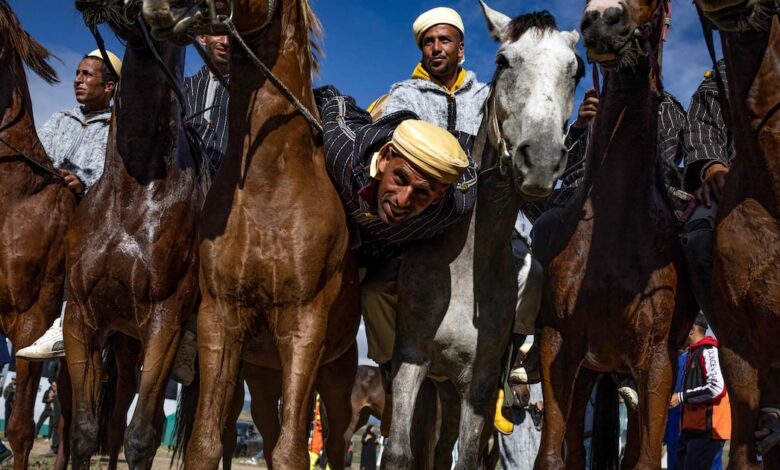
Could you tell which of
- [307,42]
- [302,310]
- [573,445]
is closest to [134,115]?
[307,42]

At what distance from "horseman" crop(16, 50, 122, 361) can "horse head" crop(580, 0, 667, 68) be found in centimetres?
409

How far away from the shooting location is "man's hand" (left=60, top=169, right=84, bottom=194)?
21.5ft

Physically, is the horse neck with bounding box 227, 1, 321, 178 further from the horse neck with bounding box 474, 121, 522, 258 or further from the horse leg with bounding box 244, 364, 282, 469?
the horse leg with bounding box 244, 364, 282, 469

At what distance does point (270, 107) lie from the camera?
4.44 meters

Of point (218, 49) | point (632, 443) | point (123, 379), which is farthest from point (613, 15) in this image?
point (123, 379)

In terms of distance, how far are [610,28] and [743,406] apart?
211 centimetres

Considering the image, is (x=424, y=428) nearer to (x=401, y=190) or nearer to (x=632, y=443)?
(x=632, y=443)

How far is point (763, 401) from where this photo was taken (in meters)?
4.02

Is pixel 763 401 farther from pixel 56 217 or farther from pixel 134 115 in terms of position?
pixel 56 217

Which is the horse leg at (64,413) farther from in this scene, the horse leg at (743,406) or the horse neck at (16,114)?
the horse leg at (743,406)

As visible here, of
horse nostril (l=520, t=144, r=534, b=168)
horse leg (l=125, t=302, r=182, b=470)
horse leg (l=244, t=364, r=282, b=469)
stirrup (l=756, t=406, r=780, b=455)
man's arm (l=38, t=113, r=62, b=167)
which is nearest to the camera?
stirrup (l=756, t=406, r=780, b=455)

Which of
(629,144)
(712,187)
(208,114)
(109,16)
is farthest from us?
(208,114)

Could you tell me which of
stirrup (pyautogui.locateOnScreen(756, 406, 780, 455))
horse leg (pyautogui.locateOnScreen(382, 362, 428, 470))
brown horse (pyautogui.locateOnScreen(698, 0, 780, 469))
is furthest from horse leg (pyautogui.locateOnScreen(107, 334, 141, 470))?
stirrup (pyautogui.locateOnScreen(756, 406, 780, 455))

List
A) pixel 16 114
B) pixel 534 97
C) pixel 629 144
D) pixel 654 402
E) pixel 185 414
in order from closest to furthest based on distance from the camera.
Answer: pixel 534 97 < pixel 654 402 < pixel 629 144 < pixel 16 114 < pixel 185 414
